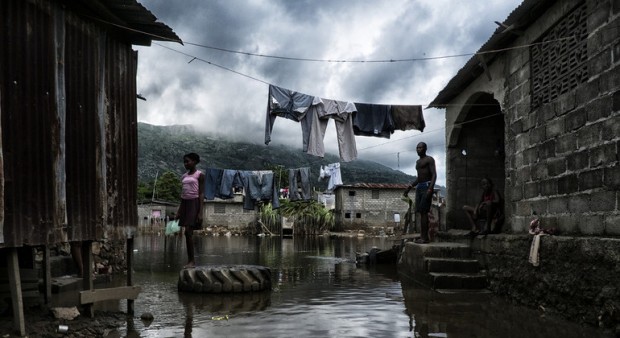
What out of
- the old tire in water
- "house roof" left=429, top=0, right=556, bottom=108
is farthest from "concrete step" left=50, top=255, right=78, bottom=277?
"house roof" left=429, top=0, right=556, bottom=108

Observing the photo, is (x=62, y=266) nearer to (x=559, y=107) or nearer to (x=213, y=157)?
(x=559, y=107)

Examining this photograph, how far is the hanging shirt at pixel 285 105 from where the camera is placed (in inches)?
501

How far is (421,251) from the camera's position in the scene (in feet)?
30.6

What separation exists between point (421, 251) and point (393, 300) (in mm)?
2070

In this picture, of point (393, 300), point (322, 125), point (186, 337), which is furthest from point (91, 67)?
point (322, 125)

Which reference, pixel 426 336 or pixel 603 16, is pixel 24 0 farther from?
pixel 603 16

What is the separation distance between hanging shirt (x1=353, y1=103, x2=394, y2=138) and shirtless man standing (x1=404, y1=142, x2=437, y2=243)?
3.38 m

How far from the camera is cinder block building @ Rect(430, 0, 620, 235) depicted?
19.2 ft

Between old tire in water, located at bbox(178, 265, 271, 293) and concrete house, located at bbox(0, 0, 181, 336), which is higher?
concrete house, located at bbox(0, 0, 181, 336)

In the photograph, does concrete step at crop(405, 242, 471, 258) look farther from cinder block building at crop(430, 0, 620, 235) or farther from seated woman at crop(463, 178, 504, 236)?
cinder block building at crop(430, 0, 620, 235)

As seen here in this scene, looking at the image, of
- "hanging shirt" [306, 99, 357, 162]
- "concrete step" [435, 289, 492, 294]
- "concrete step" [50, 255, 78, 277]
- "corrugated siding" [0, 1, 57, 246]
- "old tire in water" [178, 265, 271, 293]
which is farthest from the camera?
"hanging shirt" [306, 99, 357, 162]

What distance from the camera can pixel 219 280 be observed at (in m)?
7.78

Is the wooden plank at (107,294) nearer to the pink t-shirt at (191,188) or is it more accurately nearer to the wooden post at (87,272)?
the wooden post at (87,272)

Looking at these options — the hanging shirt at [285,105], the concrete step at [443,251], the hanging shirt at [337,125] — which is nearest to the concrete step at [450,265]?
the concrete step at [443,251]
